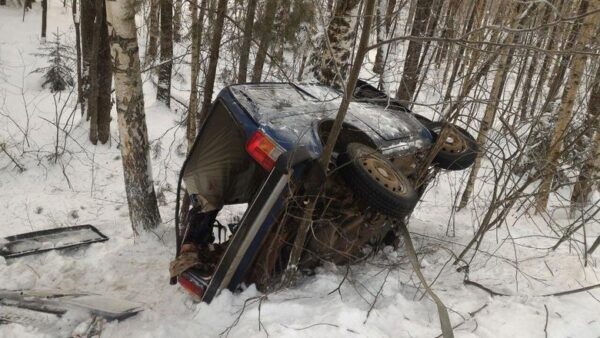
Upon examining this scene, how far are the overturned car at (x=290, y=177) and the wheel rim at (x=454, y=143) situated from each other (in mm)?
12

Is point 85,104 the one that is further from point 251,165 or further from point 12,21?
point 12,21

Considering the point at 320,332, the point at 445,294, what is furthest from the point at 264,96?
the point at 445,294

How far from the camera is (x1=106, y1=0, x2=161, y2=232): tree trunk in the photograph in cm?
415

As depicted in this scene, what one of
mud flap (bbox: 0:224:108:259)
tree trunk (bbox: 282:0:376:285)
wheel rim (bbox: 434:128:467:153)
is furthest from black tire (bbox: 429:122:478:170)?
mud flap (bbox: 0:224:108:259)

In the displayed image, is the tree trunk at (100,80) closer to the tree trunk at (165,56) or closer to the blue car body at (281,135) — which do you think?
the tree trunk at (165,56)

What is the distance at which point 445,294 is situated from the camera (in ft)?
10.9

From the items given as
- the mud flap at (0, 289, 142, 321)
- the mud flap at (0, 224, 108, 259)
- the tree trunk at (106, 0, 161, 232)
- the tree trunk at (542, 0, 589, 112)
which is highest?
the tree trunk at (542, 0, 589, 112)

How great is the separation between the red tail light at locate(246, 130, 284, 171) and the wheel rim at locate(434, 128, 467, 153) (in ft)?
6.22

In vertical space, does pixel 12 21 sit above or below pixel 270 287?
below

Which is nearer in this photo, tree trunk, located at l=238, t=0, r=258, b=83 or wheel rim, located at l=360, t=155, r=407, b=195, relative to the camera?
wheel rim, located at l=360, t=155, r=407, b=195

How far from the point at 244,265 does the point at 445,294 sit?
Answer: 1.50m

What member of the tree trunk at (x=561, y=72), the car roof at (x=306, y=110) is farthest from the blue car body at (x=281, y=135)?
the tree trunk at (x=561, y=72)

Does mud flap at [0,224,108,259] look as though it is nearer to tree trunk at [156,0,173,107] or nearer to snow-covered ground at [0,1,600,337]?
snow-covered ground at [0,1,600,337]

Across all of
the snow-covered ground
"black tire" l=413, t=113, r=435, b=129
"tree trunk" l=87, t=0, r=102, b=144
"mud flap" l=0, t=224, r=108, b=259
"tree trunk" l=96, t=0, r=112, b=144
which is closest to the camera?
the snow-covered ground
